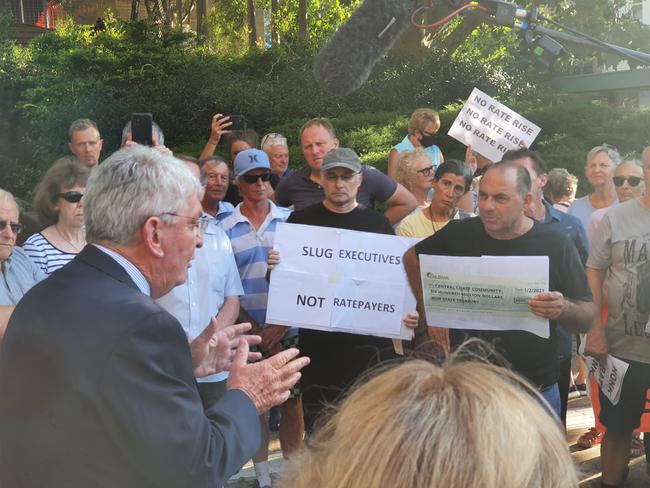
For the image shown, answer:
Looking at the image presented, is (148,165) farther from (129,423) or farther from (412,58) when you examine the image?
(412,58)

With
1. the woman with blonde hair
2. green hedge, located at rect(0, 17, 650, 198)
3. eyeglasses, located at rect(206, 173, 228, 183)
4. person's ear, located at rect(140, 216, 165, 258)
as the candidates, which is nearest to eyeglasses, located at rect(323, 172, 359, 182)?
eyeglasses, located at rect(206, 173, 228, 183)

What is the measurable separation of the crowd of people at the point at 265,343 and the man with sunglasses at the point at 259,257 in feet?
0.04

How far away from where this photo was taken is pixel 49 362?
2273mm

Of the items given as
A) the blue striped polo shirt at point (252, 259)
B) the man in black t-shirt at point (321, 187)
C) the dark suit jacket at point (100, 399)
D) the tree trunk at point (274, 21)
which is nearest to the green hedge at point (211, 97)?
the man in black t-shirt at point (321, 187)

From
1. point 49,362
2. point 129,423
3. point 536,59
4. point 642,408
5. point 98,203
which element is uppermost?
point 536,59

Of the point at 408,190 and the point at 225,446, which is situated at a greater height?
the point at 408,190

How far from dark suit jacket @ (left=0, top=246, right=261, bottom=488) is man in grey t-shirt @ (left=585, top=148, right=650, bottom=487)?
11.1 feet

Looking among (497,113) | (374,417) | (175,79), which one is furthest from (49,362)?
(175,79)

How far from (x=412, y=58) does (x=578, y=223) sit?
1632 centimetres

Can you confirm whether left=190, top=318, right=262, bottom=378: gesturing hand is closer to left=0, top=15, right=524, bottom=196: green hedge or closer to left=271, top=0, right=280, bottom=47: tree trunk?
left=0, top=15, right=524, bottom=196: green hedge

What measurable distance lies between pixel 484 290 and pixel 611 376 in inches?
52.8

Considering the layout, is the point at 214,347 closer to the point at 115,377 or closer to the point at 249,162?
the point at 115,377

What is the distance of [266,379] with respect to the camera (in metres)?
2.66

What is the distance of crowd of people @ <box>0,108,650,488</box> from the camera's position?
1.30 m
